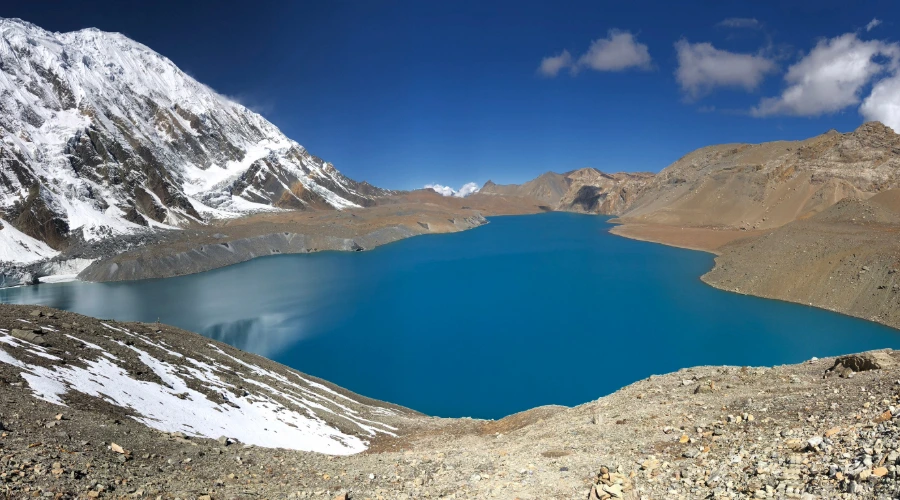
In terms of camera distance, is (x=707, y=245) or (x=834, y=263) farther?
(x=707, y=245)

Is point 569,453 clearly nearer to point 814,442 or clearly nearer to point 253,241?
point 814,442

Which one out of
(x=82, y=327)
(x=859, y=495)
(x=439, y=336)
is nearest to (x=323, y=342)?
(x=439, y=336)

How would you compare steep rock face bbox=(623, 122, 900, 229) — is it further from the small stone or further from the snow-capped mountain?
the snow-capped mountain

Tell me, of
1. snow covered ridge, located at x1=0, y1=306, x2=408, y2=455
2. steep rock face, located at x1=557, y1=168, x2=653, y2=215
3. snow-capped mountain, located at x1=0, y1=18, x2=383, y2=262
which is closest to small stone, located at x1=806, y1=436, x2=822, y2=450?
snow covered ridge, located at x1=0, y1=306, x2=408, y2=455

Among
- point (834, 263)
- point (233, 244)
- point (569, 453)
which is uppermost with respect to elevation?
point (834, 263)

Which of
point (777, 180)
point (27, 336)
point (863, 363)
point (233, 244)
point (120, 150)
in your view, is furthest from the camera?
point (120, 150)

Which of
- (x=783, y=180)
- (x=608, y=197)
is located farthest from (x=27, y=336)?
(x=608, y=197)

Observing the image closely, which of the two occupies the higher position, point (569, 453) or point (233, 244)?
point (233, 244)
